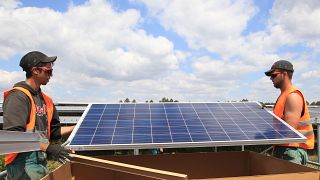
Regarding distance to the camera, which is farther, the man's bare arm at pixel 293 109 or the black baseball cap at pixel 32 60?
the man's bare arm at pixel 293 109

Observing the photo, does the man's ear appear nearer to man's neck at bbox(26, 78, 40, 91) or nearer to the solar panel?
man's neck at bbox(26, 78, 40, 91)

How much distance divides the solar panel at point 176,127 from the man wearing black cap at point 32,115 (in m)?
0.35

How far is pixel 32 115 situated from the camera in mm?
3777

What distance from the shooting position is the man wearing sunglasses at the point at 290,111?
4.41 m

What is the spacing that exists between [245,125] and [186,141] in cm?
97

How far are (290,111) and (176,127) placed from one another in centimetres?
139

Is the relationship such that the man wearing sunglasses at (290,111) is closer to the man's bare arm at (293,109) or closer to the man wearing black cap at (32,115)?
the man's bare arm at (293,109)

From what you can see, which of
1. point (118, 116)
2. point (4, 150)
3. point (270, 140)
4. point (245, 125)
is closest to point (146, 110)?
point (118, 116)

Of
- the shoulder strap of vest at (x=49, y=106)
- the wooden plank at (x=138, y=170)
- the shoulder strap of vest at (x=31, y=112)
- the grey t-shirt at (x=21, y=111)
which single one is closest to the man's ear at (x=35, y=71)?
→ the grey t-shirt at (x=21, y=111)

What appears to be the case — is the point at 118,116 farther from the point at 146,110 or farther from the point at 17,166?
the point at 17,166

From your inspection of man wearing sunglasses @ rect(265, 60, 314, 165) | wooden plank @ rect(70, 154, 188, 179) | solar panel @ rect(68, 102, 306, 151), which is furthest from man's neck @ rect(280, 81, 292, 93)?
wooden plank @ rect(70, 154, 188, 179)

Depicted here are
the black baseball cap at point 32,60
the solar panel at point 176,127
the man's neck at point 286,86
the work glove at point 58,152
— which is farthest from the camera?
the man's neck at point 286,86

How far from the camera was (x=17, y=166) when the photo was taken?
3639 mm

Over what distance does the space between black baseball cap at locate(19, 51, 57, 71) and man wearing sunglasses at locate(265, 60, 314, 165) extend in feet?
8.97
